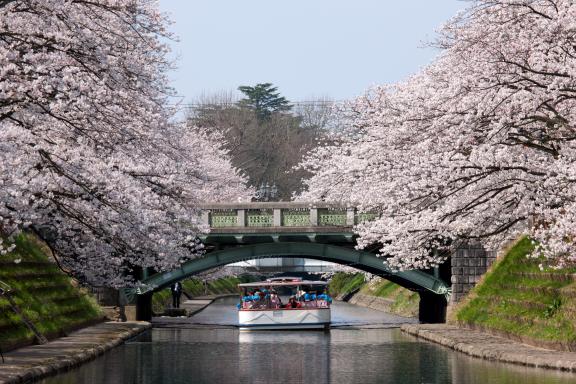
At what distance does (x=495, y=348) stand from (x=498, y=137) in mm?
6475

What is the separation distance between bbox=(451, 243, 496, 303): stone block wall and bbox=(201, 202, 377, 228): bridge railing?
420cm

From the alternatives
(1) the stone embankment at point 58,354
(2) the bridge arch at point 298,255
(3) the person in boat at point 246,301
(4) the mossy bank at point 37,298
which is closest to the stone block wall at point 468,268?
(2) the bridge arch at point 298,255

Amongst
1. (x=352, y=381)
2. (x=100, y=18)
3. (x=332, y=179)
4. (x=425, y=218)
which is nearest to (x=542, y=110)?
(x=425, y=218)

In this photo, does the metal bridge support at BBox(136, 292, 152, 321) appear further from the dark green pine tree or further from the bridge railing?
the dark green pine tree

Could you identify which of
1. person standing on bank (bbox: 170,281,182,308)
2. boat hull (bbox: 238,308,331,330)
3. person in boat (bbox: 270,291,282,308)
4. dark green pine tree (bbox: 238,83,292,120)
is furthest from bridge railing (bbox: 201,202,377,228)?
dark green pine tree (bbox: 238,83,292,120)

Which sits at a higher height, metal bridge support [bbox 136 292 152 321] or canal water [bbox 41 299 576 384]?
metal bridge support [bbox 136 292 152 321]

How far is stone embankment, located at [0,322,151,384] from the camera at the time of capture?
992 inches

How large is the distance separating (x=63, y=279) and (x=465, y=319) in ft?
48.4

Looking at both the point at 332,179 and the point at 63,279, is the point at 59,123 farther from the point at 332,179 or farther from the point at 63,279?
the point at 332,179

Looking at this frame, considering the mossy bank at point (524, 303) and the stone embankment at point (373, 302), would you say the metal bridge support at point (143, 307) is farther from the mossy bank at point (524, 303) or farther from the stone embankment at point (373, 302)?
the stone embankment at point (373, 302)

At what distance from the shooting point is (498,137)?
30.3m

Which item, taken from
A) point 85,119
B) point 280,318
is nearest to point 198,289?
point 280,318

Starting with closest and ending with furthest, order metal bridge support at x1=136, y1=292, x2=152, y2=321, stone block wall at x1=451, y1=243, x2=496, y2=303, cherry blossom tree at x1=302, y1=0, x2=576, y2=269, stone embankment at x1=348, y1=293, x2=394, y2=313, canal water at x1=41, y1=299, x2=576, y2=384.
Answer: canal water at x1=41, y1=299, x2=576, y2=384 < cherry blossom tree at x1=302, y1=0, x2=576, y2=269 < stone block wall at x1=451, y1=243, x2=496, y2=303 < metal bridge support at x1=136, y1=292, x2=152, y2=321 < stone embankment at x1=348, y1=293, x2=394, y2=313

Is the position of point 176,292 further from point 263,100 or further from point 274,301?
point 263,100
